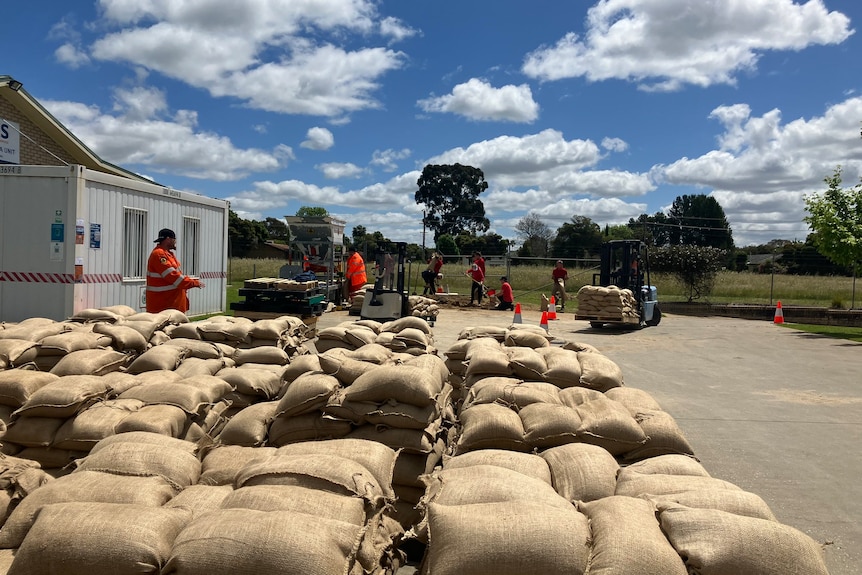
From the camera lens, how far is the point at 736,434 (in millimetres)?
7188

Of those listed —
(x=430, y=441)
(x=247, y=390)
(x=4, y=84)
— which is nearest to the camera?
(x=430, y=441)

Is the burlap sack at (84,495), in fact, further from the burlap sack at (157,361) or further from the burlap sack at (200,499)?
the burlap sack at (157,361)

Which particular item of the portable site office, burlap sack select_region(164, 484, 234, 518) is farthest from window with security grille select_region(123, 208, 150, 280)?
burlap sack select_region(164, 484, 234, 518)

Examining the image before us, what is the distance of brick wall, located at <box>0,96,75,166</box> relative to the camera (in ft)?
58.2

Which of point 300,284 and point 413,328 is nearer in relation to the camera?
point 413,328

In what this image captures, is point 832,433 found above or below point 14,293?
below

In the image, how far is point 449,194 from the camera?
2884 inches

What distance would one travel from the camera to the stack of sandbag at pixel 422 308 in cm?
1656

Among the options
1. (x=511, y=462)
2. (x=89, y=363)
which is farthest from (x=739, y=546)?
(x=89, y=363)

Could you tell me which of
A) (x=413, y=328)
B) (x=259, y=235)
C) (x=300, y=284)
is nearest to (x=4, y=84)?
(x=300, y=284)

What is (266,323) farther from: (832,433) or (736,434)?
(832,433)

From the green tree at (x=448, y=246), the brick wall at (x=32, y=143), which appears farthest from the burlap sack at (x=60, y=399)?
the green tree at (x=448, y=246)

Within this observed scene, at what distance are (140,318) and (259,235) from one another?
62.8 m

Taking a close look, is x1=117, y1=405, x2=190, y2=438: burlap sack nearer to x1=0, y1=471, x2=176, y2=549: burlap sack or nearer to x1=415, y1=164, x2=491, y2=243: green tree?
x1=0, y1=471, x2=176, y2=549: burlap sack
